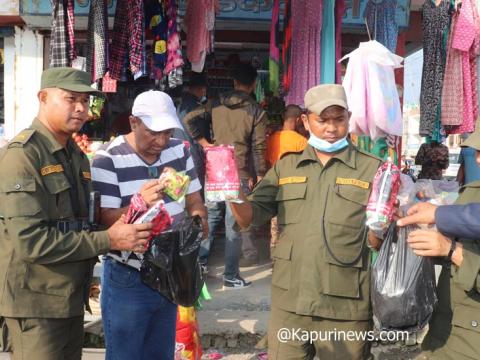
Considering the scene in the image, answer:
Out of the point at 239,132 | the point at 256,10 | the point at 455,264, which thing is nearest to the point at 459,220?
the point at 455,264

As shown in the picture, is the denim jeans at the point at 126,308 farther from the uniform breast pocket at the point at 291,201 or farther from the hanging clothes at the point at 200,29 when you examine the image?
the hanging clothes at the point at 200,29

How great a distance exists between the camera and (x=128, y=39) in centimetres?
482

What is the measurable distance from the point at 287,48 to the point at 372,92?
1498 millimetres

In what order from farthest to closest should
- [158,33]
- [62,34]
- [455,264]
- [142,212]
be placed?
[158,33]
[62,34]
[142,212]
[455,264]

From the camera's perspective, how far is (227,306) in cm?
479

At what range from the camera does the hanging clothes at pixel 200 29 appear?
4.92 m

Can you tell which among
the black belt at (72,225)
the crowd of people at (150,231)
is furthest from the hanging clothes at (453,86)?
the black belt at (72,225)

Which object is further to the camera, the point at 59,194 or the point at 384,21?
the point at 384,21

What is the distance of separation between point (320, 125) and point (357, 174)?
0.31 m

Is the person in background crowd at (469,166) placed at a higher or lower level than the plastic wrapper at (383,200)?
higher

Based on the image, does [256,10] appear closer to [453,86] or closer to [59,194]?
[453,86]

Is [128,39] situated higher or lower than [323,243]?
higher

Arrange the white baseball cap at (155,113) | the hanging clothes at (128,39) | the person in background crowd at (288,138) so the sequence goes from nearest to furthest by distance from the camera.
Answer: the white baseball cap at (155,113), the hanging clothes at (128,39), the person in background crowd at (288,138)

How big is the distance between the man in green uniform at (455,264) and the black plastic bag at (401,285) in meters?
0.09
